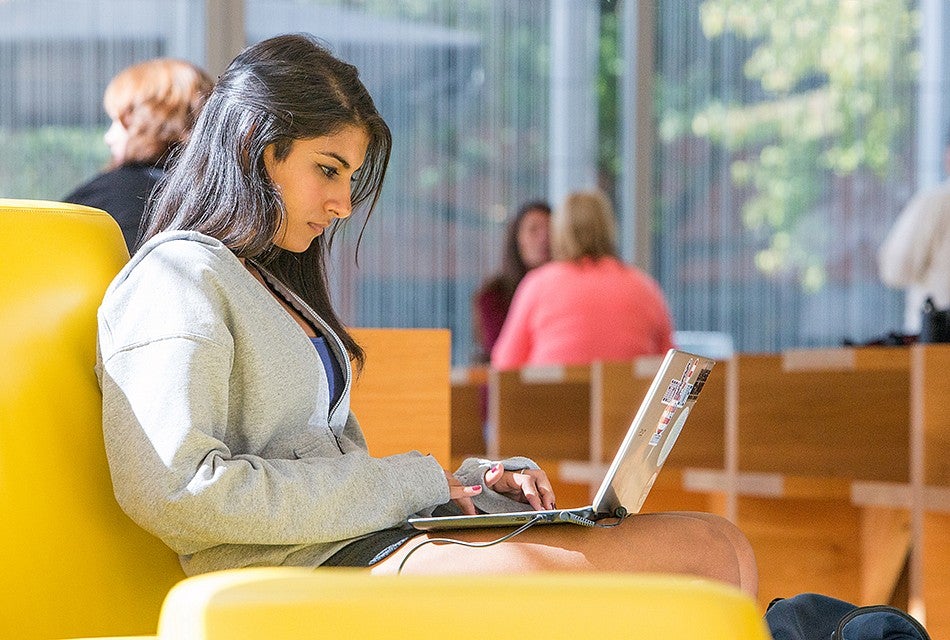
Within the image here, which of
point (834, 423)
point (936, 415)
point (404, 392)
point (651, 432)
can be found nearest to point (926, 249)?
point (834, 423)

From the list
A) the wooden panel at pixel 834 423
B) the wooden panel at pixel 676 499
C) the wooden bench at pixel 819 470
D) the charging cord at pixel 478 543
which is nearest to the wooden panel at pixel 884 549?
the wooden bench at pixel 819 470

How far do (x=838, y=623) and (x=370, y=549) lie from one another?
1.77ft

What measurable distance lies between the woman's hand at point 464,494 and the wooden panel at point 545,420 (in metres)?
3.26

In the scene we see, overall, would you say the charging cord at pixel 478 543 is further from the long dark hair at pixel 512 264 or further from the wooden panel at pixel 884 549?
the long dark hair at pixel 512 264

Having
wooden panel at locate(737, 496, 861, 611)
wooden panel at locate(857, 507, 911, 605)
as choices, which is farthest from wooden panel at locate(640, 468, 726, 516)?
wooden panel at locate(857, 507, 911, 605)

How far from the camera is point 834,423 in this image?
394cm

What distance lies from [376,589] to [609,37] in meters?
5.35

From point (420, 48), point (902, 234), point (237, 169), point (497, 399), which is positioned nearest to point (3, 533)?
point (237, 169)

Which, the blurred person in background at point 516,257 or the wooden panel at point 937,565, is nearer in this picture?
the wooden panel at point 937,565

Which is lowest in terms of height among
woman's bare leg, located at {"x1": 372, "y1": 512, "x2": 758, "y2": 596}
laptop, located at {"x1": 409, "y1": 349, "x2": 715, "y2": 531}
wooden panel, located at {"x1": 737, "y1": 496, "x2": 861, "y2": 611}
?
wooden panel, located at {"x1": 737, "y1": 496, "x2": 861, "y2": 611}

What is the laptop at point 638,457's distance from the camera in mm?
1588

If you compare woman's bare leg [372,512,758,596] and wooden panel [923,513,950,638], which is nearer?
woman's bare leg [372,512,758,596]

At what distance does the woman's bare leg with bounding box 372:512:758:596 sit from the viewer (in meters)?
1.53

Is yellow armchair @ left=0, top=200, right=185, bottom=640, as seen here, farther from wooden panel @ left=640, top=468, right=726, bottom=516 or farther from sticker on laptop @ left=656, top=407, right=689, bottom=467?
wooden panel @ left=640, top=468, right=726, bottom=516
